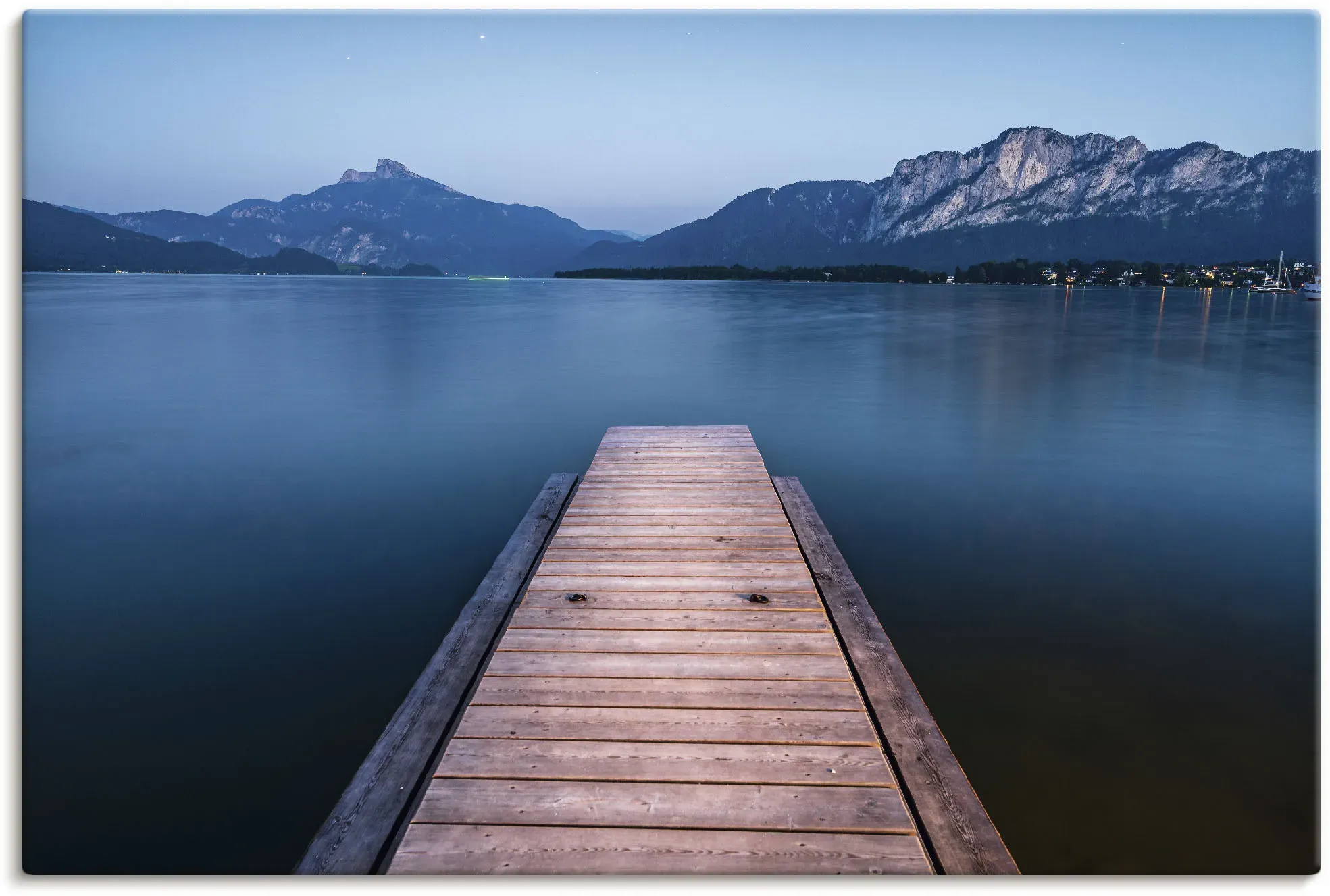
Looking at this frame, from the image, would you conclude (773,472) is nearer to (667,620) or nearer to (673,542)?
(673,542)

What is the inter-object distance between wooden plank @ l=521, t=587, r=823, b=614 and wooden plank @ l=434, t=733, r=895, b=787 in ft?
4.48

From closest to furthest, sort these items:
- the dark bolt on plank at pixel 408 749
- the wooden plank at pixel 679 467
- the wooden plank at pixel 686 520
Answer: the dark bolt on plank at pixel 408 749, the wooden plank at pixel 686 520, the wooden plank at pixel 679 467

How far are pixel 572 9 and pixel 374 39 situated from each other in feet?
9.34

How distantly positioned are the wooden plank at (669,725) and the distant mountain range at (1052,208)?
453 feet

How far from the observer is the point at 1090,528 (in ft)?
26.7

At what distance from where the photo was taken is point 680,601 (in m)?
4.66

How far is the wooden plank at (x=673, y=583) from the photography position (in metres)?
4.84

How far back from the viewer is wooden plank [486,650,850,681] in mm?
3766

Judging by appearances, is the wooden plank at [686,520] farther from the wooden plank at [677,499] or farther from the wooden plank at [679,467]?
the wooden plank at [679,467]

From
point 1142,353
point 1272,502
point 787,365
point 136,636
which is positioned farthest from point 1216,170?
point 136,636

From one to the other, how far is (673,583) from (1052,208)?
7289 inches

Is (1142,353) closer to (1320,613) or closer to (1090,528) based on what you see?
(1090,528)

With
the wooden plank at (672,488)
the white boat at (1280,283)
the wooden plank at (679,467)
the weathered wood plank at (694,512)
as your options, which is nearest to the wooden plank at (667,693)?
the weathered wood plank at (694,512)

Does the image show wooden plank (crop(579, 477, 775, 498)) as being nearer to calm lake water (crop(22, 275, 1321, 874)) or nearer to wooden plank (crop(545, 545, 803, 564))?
calm lake water (crop(22, 275, 1321, 874))
